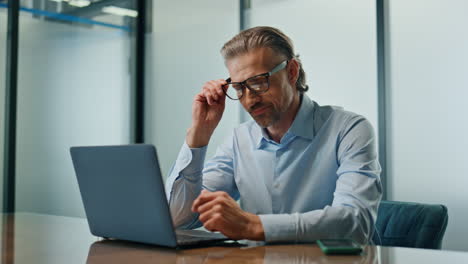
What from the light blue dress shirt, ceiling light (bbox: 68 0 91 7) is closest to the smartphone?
the light blue dress shirt

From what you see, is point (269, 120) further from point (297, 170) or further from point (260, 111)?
point (297, 170)

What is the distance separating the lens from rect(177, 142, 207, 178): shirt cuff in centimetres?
179

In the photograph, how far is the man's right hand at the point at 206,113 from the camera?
1831 millimetres

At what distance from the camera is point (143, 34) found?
5.36 m

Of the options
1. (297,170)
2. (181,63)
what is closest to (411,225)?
(297,170)

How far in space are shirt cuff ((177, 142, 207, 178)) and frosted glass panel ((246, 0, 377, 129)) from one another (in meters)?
2.24

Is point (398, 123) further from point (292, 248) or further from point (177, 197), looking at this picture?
point (292, 248)

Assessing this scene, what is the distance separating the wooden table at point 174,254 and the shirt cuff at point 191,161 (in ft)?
1.37

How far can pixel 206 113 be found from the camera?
1.90 meters

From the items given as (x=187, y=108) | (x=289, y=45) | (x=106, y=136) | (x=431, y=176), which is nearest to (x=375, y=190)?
(x=289, y=45)

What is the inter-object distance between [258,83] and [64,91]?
3.30m

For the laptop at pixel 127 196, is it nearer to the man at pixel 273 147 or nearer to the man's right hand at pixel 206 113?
the man at pixel 273 147

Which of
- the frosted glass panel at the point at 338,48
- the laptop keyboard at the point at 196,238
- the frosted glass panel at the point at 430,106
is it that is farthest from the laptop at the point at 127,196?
the frosted glass panel at the point at 338,48

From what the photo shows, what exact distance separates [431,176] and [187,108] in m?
2.30
